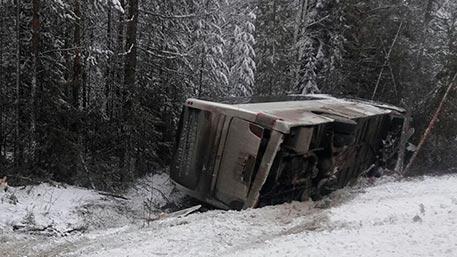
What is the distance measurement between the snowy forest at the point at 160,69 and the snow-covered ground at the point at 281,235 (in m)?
3.93

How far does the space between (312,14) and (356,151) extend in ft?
30.8

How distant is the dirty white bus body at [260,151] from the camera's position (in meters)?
8.31

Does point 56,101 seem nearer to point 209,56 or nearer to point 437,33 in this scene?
point 209,56

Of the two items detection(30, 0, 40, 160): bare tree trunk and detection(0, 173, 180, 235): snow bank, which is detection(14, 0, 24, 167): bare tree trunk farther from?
detection(0, 173, 180, 235): snow bank

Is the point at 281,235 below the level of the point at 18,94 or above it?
below

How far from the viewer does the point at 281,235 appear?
605cm

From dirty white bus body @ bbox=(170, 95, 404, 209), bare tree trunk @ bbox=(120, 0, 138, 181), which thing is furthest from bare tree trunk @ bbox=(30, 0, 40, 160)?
dirty white bus body @ bbox=(170, 95, 404, 209)

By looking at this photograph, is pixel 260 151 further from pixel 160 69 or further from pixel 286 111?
pixel 160 69

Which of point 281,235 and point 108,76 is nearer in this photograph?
point 281,235

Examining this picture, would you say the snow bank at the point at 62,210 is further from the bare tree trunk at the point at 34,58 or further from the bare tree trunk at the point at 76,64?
the bare tree trunk at the point at 76,64

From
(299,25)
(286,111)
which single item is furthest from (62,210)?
(299,25)

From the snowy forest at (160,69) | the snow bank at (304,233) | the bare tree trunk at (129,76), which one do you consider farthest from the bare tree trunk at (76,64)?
the snow bank at (304,233)

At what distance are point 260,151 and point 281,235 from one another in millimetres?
2455

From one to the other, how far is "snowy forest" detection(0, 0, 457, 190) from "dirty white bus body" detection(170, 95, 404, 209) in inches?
123
